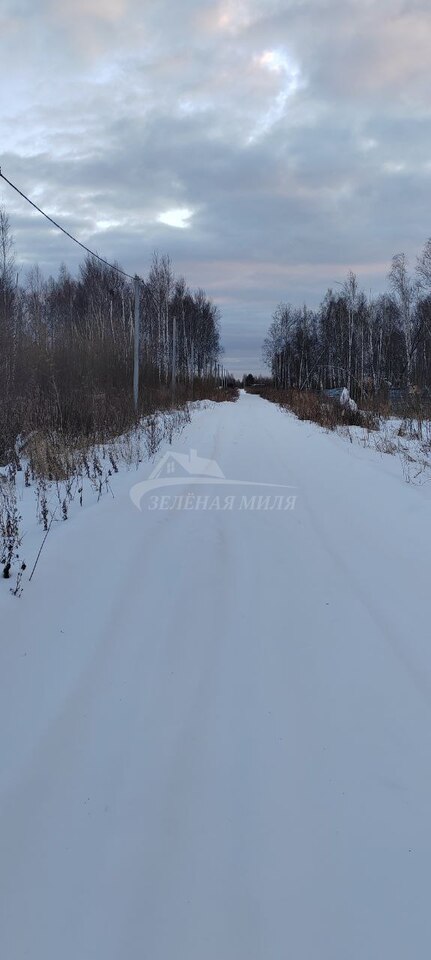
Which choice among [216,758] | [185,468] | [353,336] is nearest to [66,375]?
[185,468]

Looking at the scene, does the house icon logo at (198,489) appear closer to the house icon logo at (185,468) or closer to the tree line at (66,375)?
the house icon logo at (185,468)

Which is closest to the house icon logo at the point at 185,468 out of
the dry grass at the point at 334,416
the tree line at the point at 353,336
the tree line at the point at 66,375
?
the tree line at the point at 66,375

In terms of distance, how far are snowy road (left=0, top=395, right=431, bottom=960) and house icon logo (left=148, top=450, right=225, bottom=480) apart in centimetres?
327

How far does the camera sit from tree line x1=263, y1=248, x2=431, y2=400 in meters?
34.0

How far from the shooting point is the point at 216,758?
1.92 metres

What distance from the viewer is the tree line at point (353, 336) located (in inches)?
1337

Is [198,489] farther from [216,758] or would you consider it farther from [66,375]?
[66,375]

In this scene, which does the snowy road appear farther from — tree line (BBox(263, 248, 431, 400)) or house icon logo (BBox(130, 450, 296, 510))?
tree line (BBox(263, 248, 431, 400))

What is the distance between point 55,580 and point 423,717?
7.97ft

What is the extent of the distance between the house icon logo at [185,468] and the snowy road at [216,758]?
10.7 ft

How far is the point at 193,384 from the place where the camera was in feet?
105

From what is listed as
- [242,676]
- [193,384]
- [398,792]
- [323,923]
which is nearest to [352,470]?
[242,676]

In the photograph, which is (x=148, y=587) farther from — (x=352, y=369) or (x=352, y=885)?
(x=352, y=369)

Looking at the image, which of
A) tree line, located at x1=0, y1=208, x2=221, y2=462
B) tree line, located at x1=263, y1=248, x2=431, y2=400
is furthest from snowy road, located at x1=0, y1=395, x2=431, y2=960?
tree line, located at x1=263, y1=248, x2=431, y2=400
